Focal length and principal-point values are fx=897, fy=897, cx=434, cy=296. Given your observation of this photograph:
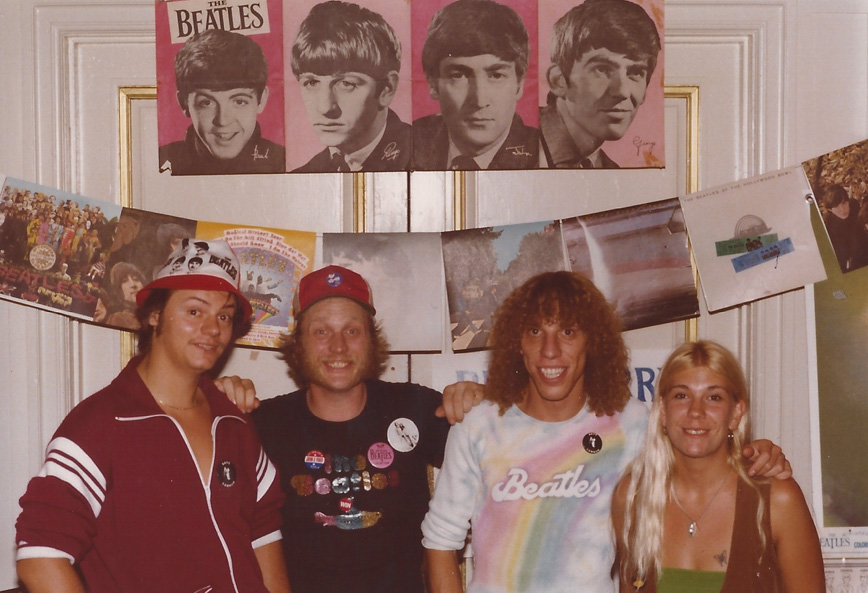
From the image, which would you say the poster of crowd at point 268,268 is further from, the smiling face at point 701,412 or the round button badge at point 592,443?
the smiling face at point 701,412

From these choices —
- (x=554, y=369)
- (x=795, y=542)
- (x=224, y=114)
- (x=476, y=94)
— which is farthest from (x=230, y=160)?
(x=795, y=542)

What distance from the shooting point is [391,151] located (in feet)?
9.85

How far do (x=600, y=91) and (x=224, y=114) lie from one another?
1.26 m

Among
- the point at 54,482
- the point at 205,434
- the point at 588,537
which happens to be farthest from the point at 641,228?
the point at 54,482

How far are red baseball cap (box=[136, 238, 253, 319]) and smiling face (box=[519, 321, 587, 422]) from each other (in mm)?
780

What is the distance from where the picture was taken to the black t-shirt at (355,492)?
2428 mm

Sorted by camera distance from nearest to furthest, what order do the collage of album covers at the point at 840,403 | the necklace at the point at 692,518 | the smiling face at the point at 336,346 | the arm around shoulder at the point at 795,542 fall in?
1. the arm around shoulder at the point at 795,542
2. the necklace at the point at 692,518
3. the smiling face at the point at 336,346
4. the collage of album covers at the point at 840,403

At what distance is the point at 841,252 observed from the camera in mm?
3029

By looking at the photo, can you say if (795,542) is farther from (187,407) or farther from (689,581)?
(187,407)

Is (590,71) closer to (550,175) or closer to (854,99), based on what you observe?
(550,175)

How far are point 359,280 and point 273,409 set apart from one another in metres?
0.45

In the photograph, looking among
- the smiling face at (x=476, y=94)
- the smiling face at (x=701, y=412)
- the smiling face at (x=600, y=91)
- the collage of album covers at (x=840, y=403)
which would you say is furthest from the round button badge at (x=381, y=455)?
the collage of album covers at (x=840, y=403)

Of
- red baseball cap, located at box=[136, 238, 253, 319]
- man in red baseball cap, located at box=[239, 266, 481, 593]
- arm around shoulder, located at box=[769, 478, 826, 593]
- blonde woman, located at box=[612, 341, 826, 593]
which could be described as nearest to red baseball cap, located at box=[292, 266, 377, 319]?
man in red baseball cap, located at box=[239, 266, 481, 593]

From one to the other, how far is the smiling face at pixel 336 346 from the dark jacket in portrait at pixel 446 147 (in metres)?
0.66
